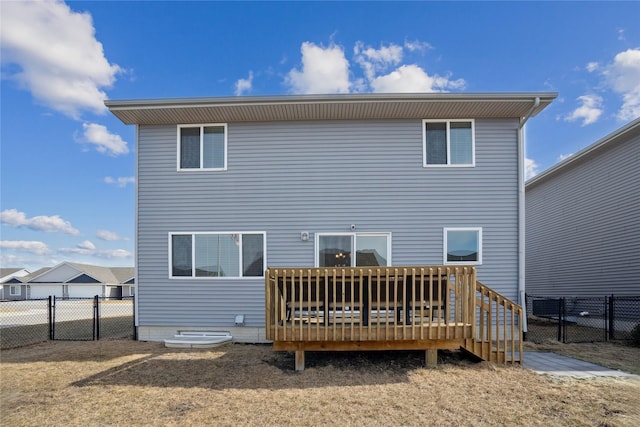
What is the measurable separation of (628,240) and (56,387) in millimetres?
12848

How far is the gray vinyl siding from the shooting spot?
750 centimetres

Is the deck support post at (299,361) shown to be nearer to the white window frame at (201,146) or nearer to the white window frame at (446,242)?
the white window frame at (446,242)

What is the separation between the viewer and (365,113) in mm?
7469

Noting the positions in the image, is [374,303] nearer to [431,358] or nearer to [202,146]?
[431,358]

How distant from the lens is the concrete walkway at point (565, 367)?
5.04 meters

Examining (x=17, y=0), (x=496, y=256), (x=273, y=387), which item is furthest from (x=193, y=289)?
(x=17, y=0)

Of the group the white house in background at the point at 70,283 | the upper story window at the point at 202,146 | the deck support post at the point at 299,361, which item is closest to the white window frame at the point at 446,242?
the deck support post at the point at 299,361

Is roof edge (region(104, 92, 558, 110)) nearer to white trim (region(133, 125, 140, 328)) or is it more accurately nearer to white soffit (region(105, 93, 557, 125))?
white soffit (region(105, 93, 557, 125))

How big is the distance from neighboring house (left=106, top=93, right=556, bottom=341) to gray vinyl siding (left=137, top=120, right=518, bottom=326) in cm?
2

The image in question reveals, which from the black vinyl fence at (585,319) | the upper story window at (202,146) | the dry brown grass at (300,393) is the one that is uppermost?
the upper story window at (202,146)

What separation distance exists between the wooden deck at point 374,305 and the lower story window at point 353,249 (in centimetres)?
206

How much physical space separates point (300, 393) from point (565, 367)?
429cm

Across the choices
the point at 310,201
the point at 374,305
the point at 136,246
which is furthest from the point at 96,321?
the point at 374,305

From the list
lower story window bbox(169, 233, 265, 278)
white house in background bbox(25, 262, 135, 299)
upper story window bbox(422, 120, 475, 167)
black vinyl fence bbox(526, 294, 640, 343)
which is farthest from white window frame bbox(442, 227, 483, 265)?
white house in background bbox(25, 262, 135, 299)
